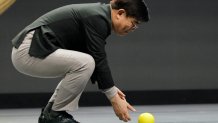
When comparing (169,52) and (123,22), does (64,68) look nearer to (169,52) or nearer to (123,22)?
(123,22)

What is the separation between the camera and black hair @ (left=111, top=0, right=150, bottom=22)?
2372 mm

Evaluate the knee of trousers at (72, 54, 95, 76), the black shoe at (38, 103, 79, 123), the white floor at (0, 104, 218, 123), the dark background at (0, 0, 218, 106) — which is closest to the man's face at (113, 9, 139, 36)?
the knee of trousers at (72, 54, 95, 76)

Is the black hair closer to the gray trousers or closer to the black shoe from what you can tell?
the gray trousers

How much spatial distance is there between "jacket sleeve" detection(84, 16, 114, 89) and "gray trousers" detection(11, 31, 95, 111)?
4 cm

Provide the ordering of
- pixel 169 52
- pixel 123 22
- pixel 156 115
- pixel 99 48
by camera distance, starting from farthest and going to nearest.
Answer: pixel 169 52 < pixel 156 115 < pixel 123 22 < pixel 99 48

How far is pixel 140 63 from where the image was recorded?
625 cm

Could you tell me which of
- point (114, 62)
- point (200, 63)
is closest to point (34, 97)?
point (114, 62)

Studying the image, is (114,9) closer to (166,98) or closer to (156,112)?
(156,112)

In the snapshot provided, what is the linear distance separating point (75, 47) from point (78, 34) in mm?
115

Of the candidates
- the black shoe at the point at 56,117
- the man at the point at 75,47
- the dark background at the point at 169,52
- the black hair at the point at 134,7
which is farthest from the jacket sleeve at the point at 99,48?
the dark background at the point at 169,52

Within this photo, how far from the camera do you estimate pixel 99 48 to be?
7.63 feet

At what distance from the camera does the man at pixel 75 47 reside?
235 cm

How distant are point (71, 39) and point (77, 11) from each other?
0.51 ft

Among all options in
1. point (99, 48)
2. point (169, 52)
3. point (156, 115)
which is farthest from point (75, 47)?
point (169, 52)
